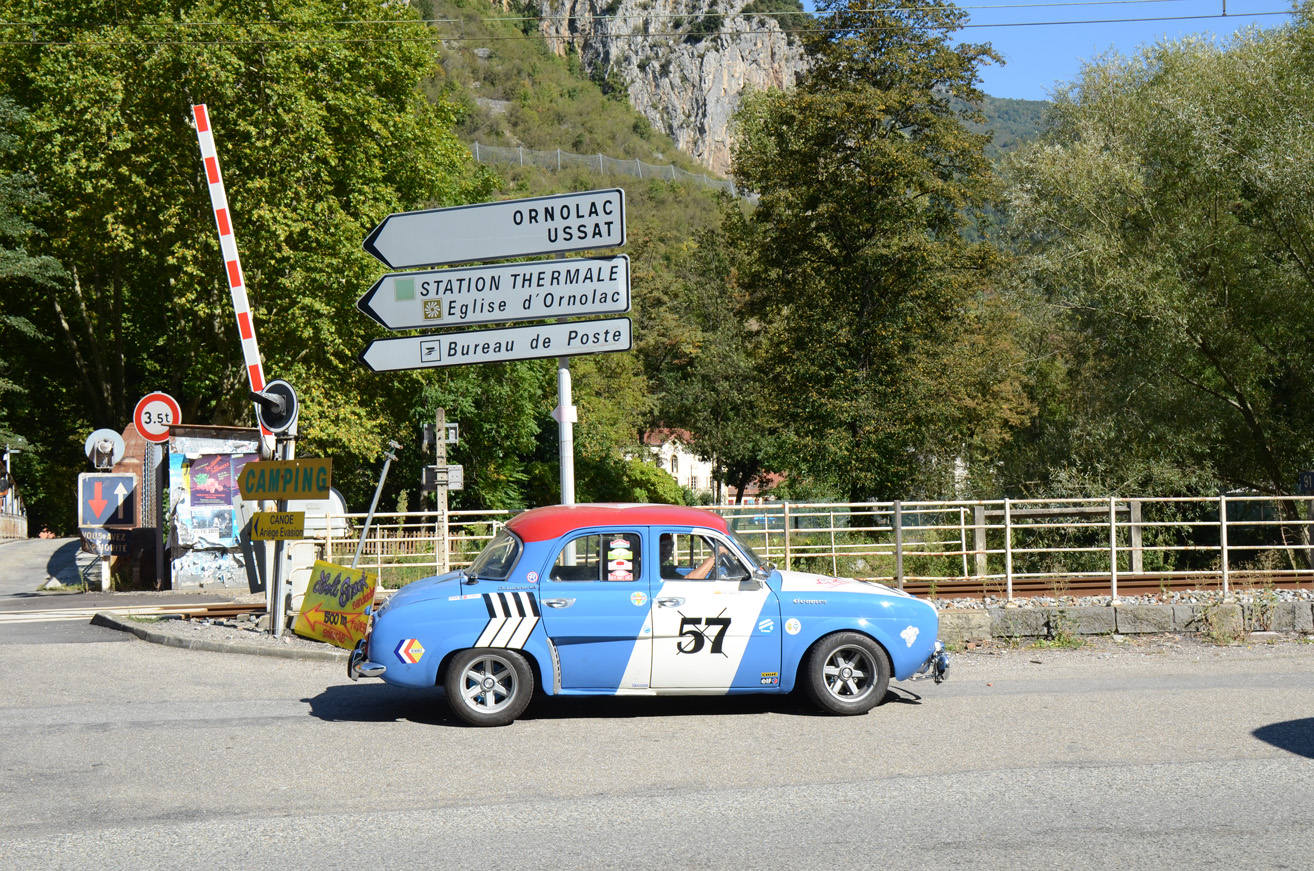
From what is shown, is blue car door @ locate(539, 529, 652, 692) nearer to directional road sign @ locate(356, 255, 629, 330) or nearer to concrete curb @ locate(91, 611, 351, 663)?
concrete curb @ locate(91, 611, 351, 663)

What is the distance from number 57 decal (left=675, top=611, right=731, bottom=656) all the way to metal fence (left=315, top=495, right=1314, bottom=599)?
6.18 m

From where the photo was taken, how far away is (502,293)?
11.9 m

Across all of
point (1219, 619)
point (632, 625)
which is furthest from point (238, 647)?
point (1219, 619)

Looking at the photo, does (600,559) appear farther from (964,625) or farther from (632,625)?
(964,625)

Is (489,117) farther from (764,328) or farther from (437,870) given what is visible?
(437,870)

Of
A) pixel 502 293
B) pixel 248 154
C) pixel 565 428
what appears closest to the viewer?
pixel 565 428

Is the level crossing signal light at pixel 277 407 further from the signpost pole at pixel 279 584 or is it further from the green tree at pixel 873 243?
the green tree at pixel 873 243

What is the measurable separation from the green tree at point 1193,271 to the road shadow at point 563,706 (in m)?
18.0

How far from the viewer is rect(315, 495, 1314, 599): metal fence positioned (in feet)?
47.6

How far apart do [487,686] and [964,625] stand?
6310 millimetres

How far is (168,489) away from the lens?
20312mm

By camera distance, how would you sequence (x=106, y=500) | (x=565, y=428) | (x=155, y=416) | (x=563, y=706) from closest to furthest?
(x=563, y=706) → (x=565, y=428) → (x=155, y=416) → (x=106, y=500)

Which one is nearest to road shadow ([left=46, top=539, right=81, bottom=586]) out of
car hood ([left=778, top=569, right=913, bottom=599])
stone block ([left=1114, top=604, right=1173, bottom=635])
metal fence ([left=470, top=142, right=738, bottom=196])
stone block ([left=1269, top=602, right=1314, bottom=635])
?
car hood ([left=778, top=569, right=913, bottom=599])

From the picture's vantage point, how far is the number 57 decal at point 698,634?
8438 millimetres
